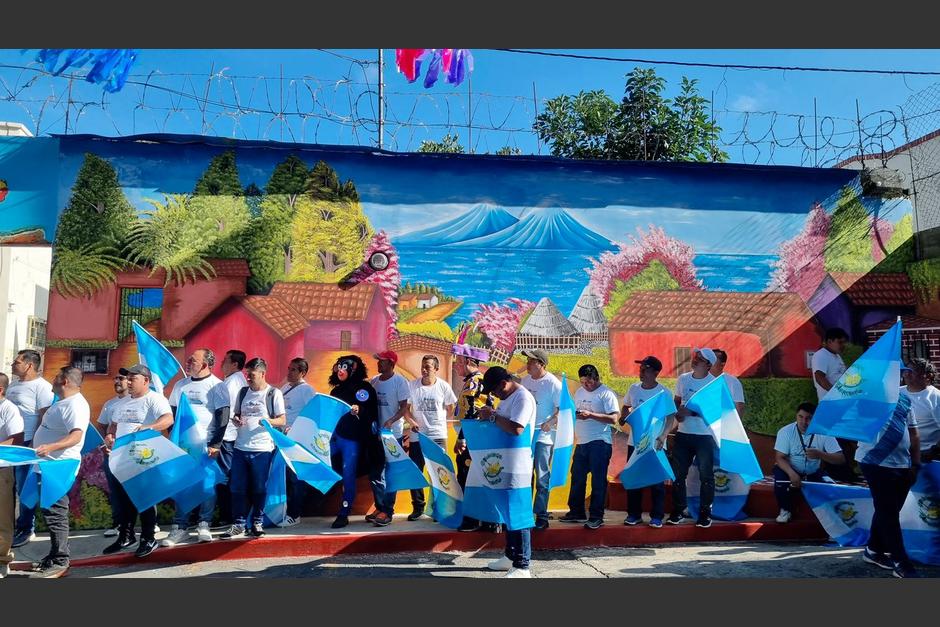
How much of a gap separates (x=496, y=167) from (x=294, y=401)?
12.3 ft

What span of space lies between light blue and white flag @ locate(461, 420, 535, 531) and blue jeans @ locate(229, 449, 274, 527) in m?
2.09

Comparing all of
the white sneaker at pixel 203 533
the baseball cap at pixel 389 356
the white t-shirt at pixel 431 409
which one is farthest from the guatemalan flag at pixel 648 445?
the white sneaker at pixel 203 533

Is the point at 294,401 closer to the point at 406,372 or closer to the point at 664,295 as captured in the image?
the point at 406,372

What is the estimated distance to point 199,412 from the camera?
22.9ft

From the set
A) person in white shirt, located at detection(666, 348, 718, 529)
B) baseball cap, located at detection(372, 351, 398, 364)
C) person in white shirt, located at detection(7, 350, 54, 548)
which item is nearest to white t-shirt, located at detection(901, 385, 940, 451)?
person in white shirt, located at detection(666, 348, 718, 529)

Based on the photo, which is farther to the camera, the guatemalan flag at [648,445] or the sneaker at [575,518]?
the sneaker at [575,518]

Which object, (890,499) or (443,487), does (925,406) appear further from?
(443,487)

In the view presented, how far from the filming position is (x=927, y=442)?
20.4ft

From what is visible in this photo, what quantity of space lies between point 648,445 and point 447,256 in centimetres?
334

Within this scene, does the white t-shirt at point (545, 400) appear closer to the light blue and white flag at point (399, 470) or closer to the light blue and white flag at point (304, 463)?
the light blue and white flag at point (399, 470)

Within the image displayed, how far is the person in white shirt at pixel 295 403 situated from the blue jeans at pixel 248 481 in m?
0.78

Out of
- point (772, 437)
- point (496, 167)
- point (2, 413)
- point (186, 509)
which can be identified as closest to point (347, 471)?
point (186, 509)

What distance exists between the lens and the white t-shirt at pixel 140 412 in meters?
6.63

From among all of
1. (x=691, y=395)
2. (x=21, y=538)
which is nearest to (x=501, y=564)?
(x=691, y=395)
